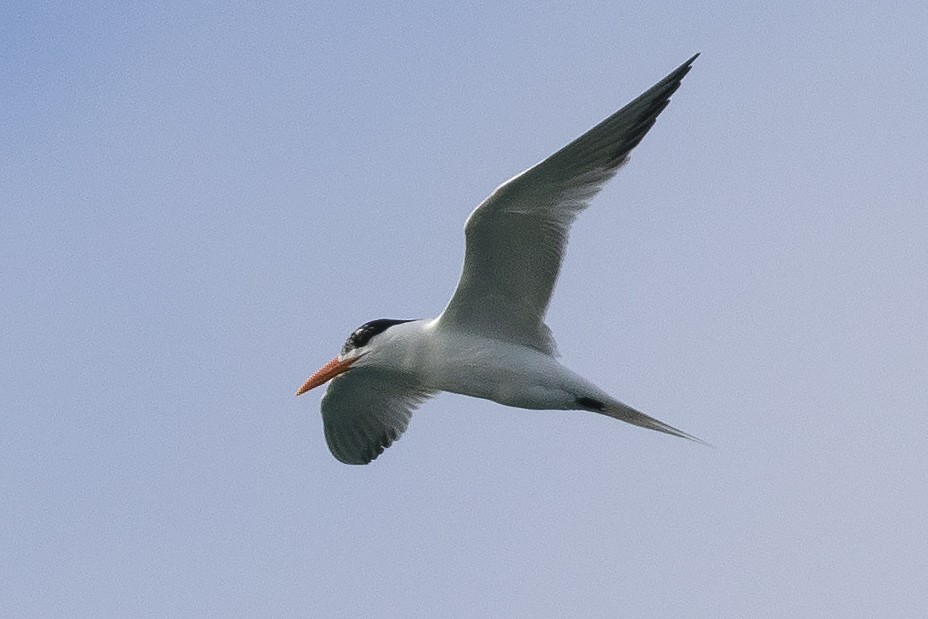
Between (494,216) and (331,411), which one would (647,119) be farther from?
(331,411)

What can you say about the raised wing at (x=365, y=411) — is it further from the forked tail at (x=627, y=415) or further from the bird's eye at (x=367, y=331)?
the forked tail at (x=627, y=415)

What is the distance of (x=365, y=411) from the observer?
1137 cm

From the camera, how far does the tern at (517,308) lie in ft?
28.0

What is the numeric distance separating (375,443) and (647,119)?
4279mm

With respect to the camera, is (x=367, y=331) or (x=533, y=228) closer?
(x=533, y=228)

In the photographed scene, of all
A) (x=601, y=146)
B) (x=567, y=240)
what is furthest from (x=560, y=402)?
(x=601, y=146)

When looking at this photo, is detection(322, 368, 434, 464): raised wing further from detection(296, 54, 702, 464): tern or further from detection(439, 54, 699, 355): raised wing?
detection(439, 54, 699, 355): raised wing

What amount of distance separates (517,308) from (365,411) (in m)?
2.42

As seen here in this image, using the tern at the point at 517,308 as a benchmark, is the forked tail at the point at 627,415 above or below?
below

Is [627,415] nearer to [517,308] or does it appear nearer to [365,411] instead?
[517,308]

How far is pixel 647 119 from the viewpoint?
842cm

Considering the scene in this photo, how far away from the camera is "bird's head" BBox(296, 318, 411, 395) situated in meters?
10.0

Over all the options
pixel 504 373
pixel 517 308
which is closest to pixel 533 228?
pixel 517 308

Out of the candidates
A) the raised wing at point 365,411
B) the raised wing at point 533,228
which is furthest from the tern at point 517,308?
the raised wing at point 365,411
